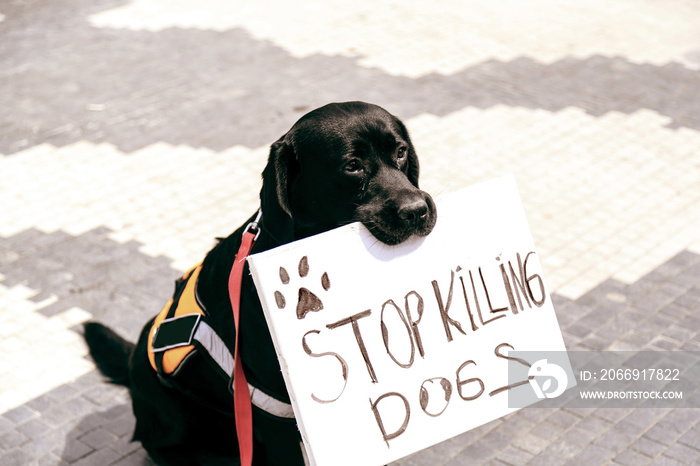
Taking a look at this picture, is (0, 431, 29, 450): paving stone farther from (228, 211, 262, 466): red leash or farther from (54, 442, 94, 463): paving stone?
(228, 211, 262, 466): red leash

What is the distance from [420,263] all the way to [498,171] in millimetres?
4165

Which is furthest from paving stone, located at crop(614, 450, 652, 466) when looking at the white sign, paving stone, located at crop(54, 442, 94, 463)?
paving stone, located at crop(54, 442, 94, 463)

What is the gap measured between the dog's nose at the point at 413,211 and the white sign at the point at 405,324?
0.29 feet

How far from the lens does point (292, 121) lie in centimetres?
767

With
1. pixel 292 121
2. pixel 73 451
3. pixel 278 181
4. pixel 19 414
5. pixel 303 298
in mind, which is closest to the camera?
pixel 303 298

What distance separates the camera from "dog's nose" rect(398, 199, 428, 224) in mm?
2564

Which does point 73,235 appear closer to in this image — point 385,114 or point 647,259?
point 385,114

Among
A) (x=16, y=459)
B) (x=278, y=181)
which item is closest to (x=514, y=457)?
(x=278, y=181)

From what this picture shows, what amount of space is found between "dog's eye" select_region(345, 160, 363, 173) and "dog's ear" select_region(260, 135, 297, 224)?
0.22 m

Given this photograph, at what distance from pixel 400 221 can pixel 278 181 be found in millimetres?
493

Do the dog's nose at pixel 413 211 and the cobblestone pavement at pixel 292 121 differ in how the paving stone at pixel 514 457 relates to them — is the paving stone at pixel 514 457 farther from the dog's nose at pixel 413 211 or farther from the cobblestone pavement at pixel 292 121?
the dog's nose at pixel 413 211

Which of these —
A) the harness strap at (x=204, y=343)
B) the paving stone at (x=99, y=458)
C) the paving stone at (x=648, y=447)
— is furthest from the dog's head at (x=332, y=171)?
the paving stone at (x=648, y=447)

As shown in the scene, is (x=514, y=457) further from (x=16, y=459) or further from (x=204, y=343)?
(x=16, y=459)

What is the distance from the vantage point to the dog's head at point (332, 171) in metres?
2.76
